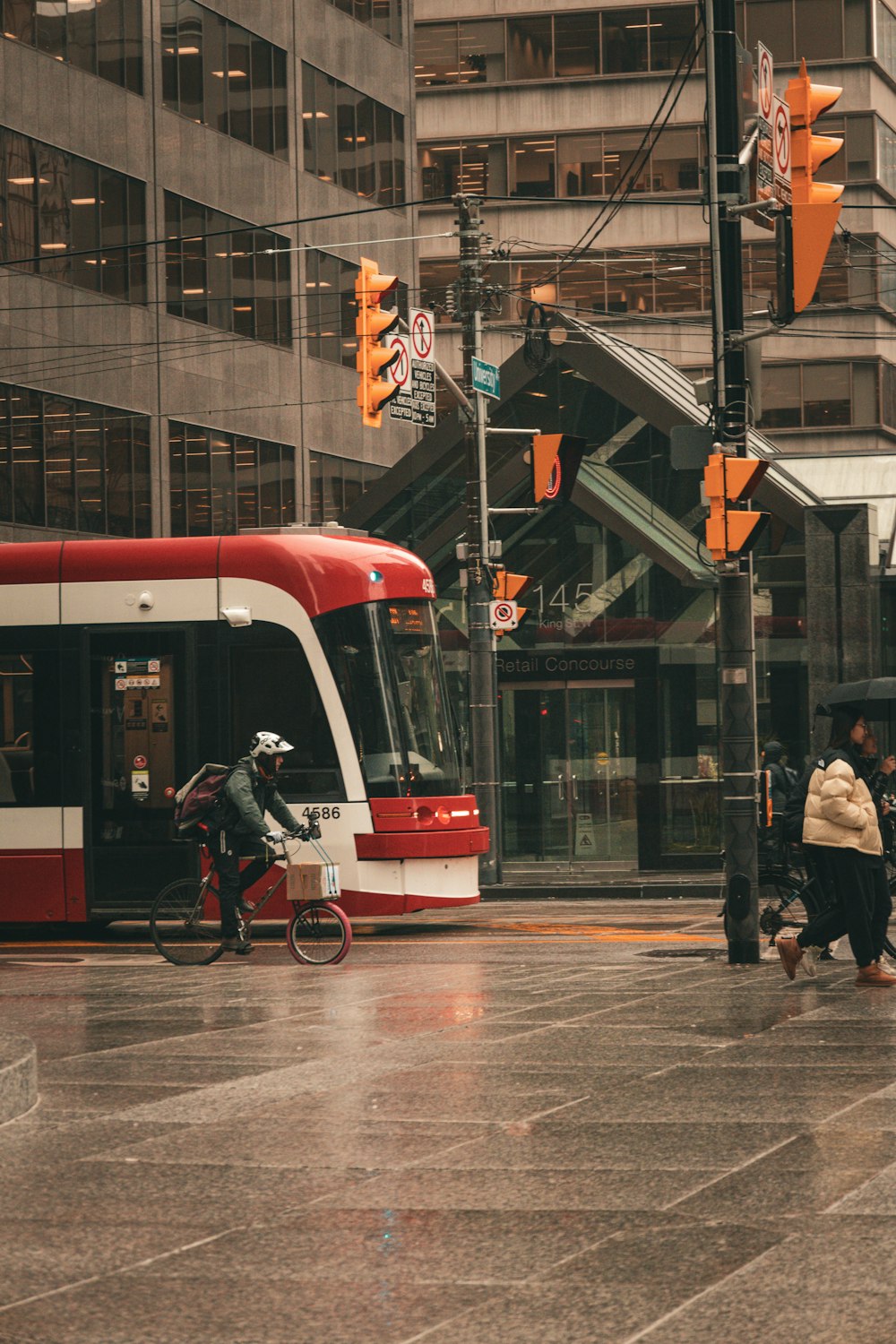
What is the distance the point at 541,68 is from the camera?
202ft

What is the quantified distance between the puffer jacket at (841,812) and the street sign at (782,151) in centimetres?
→ 369

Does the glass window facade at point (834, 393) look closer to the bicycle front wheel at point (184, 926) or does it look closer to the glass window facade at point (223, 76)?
the glass window facade at point (223, 76)

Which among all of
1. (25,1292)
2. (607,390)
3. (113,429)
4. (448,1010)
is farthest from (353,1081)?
(113,429)

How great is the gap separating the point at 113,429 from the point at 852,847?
30.2 metres

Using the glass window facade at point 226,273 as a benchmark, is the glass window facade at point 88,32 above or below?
above

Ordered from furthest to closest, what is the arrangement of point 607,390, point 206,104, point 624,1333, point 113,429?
point 206,104 < point 113,429 < point 607,390 < point 624,1333

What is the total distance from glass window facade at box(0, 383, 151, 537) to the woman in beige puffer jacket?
2670cm

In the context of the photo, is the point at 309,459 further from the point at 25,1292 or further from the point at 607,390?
the point at 25,1292

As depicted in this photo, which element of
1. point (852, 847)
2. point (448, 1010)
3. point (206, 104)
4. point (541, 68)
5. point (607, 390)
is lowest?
point (448, 1010)

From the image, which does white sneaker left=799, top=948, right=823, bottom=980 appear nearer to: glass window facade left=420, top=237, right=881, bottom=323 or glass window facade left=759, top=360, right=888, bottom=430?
glass window facade left=420, top=237, right=881, bottom=323

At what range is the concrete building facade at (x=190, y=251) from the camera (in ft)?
123

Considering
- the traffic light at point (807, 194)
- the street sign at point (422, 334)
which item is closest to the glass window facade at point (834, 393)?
the street sign at point (422, 334)

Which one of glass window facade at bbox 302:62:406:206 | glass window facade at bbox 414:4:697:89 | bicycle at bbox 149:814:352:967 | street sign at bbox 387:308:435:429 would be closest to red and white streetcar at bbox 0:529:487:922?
bicycle at bbox 149:814:352:967

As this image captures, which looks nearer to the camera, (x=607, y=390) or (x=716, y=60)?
(x=716, y=60)
